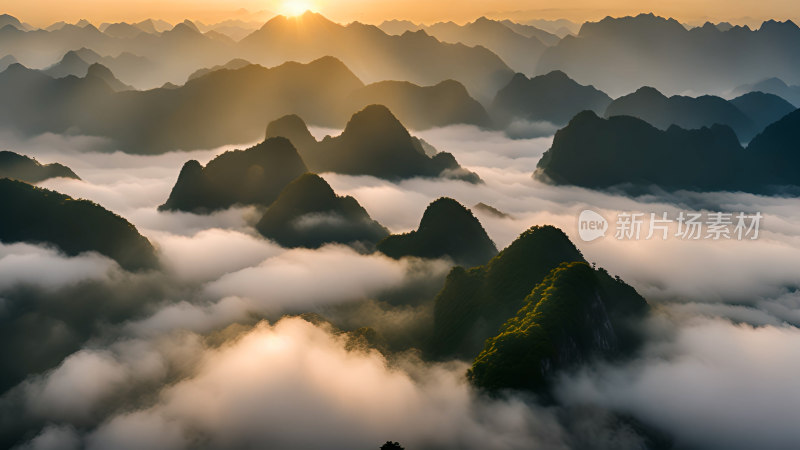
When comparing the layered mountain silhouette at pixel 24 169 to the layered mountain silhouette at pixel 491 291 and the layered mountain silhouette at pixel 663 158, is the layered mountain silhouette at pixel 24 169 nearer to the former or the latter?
the layered mountain silhouette at pixel 491 291

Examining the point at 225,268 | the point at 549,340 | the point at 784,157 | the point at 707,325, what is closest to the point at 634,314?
the point at 707,325

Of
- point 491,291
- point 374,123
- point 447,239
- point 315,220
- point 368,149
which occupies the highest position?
point 374,123

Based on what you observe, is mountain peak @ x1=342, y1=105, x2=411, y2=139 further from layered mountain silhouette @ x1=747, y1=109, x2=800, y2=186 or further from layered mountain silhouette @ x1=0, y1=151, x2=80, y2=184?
layered mountain silhouette @ x1=747, y1=109, x2=800, y2=186

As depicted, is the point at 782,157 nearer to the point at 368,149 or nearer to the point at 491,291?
the point at 368,149

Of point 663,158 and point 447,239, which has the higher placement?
point 663,158

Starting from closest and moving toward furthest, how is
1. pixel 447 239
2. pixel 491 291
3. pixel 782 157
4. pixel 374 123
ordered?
pixel 491 291
pixel 447 239
pixel 374 123
pixel 782 157

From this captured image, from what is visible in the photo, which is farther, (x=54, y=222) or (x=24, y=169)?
(x=24, y=169)

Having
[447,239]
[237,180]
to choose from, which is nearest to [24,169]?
[237,180]
